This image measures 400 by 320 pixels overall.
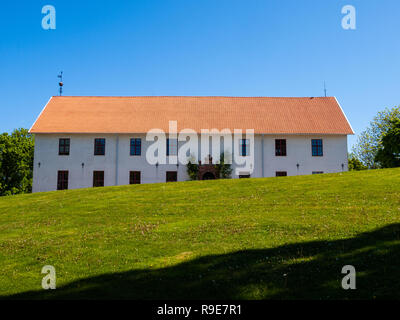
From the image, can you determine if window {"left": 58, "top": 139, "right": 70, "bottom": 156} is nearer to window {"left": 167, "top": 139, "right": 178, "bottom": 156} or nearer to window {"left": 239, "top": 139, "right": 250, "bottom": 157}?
window {"left": 167, "top": 139, "right": 178, "bottom": 156}

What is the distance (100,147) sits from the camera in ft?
110

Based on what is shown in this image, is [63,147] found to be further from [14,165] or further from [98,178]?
[14,165]

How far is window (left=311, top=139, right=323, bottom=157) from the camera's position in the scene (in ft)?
111

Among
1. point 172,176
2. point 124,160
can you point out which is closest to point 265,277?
point 172,176

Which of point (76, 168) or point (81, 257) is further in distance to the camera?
point (76, 168)

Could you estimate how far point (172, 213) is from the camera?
49.2 ft

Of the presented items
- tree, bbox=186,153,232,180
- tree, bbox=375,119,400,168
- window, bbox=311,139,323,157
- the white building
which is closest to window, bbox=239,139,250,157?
the white building

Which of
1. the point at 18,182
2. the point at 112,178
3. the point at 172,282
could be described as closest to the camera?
the point at 172,282

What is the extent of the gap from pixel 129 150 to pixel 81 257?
78.8ft

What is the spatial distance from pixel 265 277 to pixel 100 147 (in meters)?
28.3

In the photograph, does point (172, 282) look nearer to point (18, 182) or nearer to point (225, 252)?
point (225, 252)

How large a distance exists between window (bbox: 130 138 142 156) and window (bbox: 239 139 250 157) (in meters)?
9.15

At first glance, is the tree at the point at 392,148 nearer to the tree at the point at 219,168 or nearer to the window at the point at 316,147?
the window at the point at 316,147
